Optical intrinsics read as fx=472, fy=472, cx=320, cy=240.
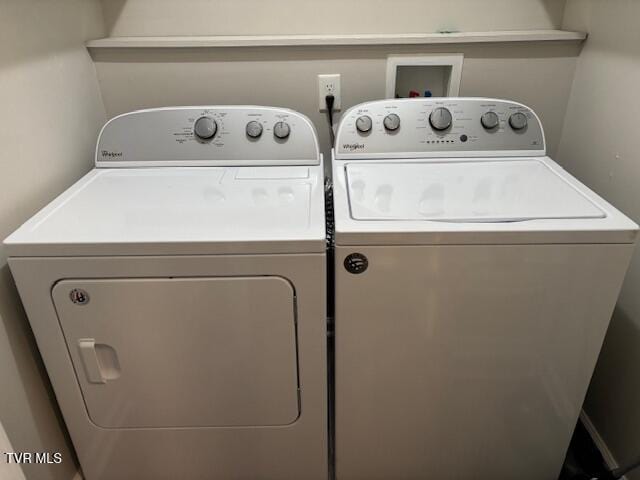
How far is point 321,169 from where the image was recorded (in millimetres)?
1290

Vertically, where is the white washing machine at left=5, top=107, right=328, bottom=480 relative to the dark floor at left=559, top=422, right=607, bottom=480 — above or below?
above

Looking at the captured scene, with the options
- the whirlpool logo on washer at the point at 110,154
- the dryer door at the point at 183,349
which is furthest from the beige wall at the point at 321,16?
the dryer door at the point at 183,349

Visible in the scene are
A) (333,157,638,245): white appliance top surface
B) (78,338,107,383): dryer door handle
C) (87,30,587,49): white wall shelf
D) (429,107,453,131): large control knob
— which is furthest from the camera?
(87,30,587,49): white wall shelf

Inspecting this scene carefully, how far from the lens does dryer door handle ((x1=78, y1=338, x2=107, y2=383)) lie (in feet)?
3.40

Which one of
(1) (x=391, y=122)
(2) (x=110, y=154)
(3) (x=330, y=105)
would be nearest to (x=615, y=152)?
(1) (x=391, y=122)

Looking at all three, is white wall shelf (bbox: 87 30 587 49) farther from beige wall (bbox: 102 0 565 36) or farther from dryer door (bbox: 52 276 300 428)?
dryer door (bbox: 52 276 300 428)

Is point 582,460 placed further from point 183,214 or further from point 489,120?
point 183,214

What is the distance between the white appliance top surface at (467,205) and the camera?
920mm

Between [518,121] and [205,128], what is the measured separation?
88 cm

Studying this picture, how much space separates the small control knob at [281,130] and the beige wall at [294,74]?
245 mm

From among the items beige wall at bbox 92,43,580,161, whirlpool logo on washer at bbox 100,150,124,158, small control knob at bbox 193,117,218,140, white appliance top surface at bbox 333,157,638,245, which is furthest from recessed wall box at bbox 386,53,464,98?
whirlpool logo on washer at bbox 100,150,124,158

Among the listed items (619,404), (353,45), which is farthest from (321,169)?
(619,404)

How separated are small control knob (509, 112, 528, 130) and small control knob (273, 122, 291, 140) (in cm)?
63

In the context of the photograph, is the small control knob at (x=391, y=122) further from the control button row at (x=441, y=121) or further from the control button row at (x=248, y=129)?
the control button row at (x=248, y=129)
